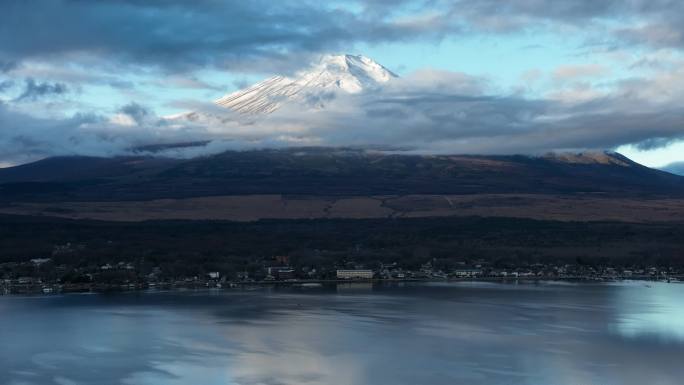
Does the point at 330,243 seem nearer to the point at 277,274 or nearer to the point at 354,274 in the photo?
Result: the point at 354,274

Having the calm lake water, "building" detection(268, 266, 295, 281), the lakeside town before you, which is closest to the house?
the lakeside town

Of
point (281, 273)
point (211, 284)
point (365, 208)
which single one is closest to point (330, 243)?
point (281, 273)

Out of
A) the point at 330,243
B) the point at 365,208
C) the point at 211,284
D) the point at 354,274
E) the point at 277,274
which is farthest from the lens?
the point at 365,208

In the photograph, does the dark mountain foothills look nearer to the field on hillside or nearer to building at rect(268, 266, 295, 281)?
the field on hillside

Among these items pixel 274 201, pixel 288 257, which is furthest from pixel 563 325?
pixel 274 201

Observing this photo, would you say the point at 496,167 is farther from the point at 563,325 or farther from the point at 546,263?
the point at 563,325

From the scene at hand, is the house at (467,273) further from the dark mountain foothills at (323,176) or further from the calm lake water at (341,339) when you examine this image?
the dark mountain foothills at (323,176)
